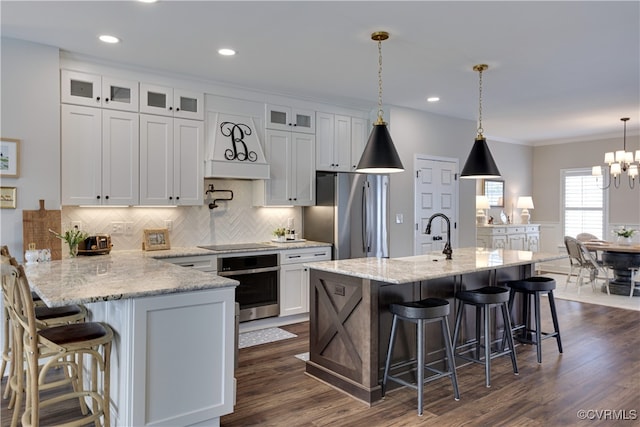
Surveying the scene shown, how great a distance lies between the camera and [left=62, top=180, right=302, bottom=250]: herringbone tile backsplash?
170 inches

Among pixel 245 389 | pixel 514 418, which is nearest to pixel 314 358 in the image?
pixel 245 389

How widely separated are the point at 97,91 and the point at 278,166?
202cm

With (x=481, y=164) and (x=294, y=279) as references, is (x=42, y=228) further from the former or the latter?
(x=481, y=164)

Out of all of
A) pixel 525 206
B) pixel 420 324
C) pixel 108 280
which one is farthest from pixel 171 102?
pixel 525 206

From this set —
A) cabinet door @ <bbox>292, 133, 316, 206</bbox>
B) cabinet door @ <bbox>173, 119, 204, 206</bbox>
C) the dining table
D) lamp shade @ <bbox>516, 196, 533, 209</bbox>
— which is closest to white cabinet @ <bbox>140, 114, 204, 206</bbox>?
cabinet door @ <bbox>173, 119, 204, 206</bbox>

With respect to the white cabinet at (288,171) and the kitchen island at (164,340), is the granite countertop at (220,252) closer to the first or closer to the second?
the white cabinet at (288,171)

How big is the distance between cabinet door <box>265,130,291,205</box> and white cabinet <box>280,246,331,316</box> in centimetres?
66

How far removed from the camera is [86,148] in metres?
3.97

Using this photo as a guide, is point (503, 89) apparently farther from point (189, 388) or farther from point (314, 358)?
point (189, 388)

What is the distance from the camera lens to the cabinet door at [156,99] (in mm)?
4277

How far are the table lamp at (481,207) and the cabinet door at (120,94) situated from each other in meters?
6.15

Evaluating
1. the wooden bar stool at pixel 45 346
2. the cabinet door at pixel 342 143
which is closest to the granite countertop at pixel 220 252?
the cabinet door at pixel 342 143

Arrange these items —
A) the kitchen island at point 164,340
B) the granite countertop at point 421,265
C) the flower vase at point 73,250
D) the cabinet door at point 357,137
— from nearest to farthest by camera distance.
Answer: the kitchen island at point 164,340, the granite countertop at point 421,265, the flower vase at point 73,250, the cabinet door at point 357,137

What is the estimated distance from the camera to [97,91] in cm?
402
